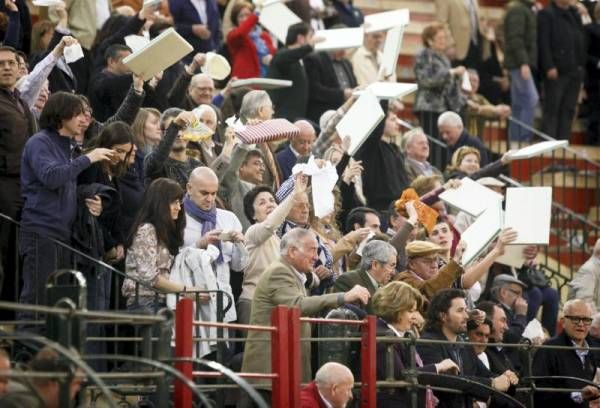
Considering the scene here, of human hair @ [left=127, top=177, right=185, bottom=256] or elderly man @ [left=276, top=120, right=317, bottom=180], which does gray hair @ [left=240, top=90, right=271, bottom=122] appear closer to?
elderly man @ [left=276, top=120, right=317, bottom=180]

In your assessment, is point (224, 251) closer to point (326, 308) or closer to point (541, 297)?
point (326, 308)

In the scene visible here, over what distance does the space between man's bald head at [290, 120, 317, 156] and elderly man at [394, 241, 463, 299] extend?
185cm

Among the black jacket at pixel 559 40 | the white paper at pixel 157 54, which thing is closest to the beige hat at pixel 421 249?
the white paper at pixel 157 54

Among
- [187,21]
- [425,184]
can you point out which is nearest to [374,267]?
[425,184]

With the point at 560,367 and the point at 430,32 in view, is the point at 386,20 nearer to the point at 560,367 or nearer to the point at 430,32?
the point at 430,32

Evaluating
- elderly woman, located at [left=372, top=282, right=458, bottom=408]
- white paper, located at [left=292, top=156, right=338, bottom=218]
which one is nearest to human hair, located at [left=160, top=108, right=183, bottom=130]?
white paper, located at [left=292, top=156, right=338, bottom=218]

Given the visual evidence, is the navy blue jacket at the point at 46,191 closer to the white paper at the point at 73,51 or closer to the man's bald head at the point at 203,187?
the man's bald head at the point at 203,187

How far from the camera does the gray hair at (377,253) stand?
1288 cm

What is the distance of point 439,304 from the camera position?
497 inches

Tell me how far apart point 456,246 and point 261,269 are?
281cm

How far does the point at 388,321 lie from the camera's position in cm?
1230

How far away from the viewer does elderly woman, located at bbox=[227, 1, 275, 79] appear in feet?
59.9

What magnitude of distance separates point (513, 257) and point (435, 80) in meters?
2.90

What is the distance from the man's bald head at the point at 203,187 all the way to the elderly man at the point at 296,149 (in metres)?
2.39
